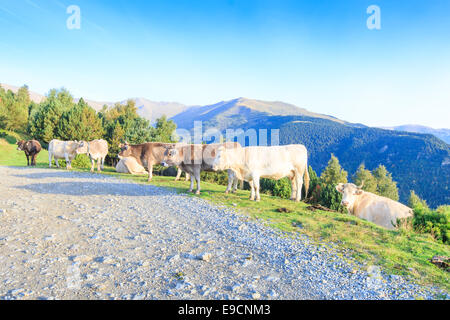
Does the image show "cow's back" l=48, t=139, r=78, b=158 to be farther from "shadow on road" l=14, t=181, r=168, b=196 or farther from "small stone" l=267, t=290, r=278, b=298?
"small stone" l=267, t=290, r=278, b=298

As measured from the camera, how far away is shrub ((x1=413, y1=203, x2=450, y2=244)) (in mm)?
8180

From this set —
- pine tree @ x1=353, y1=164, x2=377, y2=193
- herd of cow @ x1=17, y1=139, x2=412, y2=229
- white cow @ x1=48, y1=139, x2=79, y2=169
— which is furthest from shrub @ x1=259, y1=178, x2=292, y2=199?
pine tree @ x1=353, y1=164, x2=377, y2=193

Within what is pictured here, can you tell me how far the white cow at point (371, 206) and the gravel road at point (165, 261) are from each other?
6.27m

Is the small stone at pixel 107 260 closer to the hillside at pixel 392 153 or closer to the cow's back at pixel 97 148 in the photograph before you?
the cow's back at pixel 97 148

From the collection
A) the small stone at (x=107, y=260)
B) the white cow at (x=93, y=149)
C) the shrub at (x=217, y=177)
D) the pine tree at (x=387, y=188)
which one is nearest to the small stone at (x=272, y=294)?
the small stone at (x=107, y=260)

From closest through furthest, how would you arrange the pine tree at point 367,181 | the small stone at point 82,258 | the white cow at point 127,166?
the small stone at point 82,258, the white cow at point 127,166, the pine tree at point 367,181

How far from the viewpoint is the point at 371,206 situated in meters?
11.5

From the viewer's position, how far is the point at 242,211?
31.0 feet

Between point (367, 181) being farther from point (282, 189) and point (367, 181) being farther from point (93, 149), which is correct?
point (93, 149)

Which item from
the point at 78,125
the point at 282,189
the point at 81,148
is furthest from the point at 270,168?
the point at 78,125

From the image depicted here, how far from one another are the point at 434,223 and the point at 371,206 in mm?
3027

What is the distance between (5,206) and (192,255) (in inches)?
313

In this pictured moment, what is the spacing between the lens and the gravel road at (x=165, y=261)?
12.9 feet

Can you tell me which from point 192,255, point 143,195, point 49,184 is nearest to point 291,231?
point 192,255
